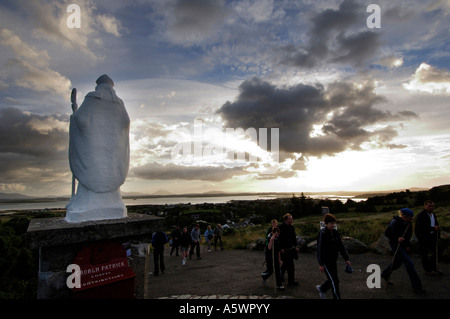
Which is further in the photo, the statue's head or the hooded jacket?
the statue's head

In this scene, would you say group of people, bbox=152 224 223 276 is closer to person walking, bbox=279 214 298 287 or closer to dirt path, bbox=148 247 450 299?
dirt path, bbox=148 247 450 299

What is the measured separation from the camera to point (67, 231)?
10.4 feet

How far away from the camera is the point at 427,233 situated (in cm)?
603

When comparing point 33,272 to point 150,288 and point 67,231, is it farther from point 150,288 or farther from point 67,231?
point 67,231

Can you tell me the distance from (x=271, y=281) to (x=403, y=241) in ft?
11.0

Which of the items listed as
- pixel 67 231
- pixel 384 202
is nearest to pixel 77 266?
pixel 67 231

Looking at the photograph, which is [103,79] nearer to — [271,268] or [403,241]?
[271,268]

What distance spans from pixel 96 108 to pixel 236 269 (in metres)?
6.91

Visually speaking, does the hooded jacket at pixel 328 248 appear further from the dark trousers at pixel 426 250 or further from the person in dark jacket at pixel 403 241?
the dark trousers at pixel 426 250

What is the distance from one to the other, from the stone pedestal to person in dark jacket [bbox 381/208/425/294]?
5.23m

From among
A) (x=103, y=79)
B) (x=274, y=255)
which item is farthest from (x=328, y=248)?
(x=103, y=79)

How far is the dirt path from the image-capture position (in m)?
5.48

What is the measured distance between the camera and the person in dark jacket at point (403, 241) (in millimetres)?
5160

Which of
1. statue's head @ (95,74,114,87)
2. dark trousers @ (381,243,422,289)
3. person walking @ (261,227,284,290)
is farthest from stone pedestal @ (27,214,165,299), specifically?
dark trousers @ (381,243,422,289)
